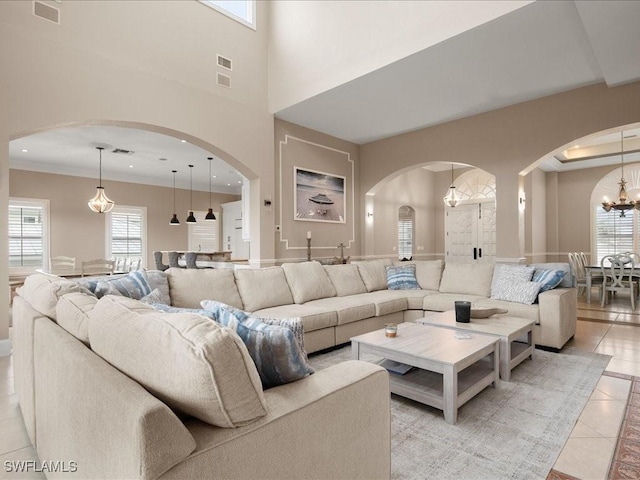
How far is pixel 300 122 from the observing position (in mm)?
6227

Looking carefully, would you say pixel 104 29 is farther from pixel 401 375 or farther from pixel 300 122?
pixel 401 375

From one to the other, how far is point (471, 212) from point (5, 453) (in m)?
9.35

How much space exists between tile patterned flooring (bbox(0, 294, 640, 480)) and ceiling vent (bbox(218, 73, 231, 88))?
4087mm

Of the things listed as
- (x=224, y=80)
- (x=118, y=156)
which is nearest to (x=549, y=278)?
(x=224, y=80)

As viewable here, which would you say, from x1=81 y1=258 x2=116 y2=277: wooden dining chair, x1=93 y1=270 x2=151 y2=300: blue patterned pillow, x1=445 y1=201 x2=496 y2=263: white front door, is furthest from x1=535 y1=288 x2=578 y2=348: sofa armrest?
x1=81 y1=258 x2=116 y2=277: wooden dining chair

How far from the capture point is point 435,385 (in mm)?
2471

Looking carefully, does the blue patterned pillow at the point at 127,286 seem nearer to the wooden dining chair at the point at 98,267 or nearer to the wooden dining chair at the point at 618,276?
the wooden dining chair at the point at 98,267

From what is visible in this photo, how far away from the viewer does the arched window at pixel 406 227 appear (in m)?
9.22

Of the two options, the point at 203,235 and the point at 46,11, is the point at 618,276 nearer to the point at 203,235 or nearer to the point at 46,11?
the point at 46,11

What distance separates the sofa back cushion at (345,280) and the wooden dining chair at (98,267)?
13.1ft

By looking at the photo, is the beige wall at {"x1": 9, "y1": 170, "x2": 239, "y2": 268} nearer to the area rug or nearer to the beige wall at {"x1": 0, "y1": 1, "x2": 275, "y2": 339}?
the beige wall at {"x1": 0, "y1": 1, "x2": 275, "y2": 339}

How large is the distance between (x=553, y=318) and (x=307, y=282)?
253 cm

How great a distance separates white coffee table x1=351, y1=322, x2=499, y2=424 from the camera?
7.26 feet

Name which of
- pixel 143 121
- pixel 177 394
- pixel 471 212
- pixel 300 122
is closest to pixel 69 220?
pixel 143 121
